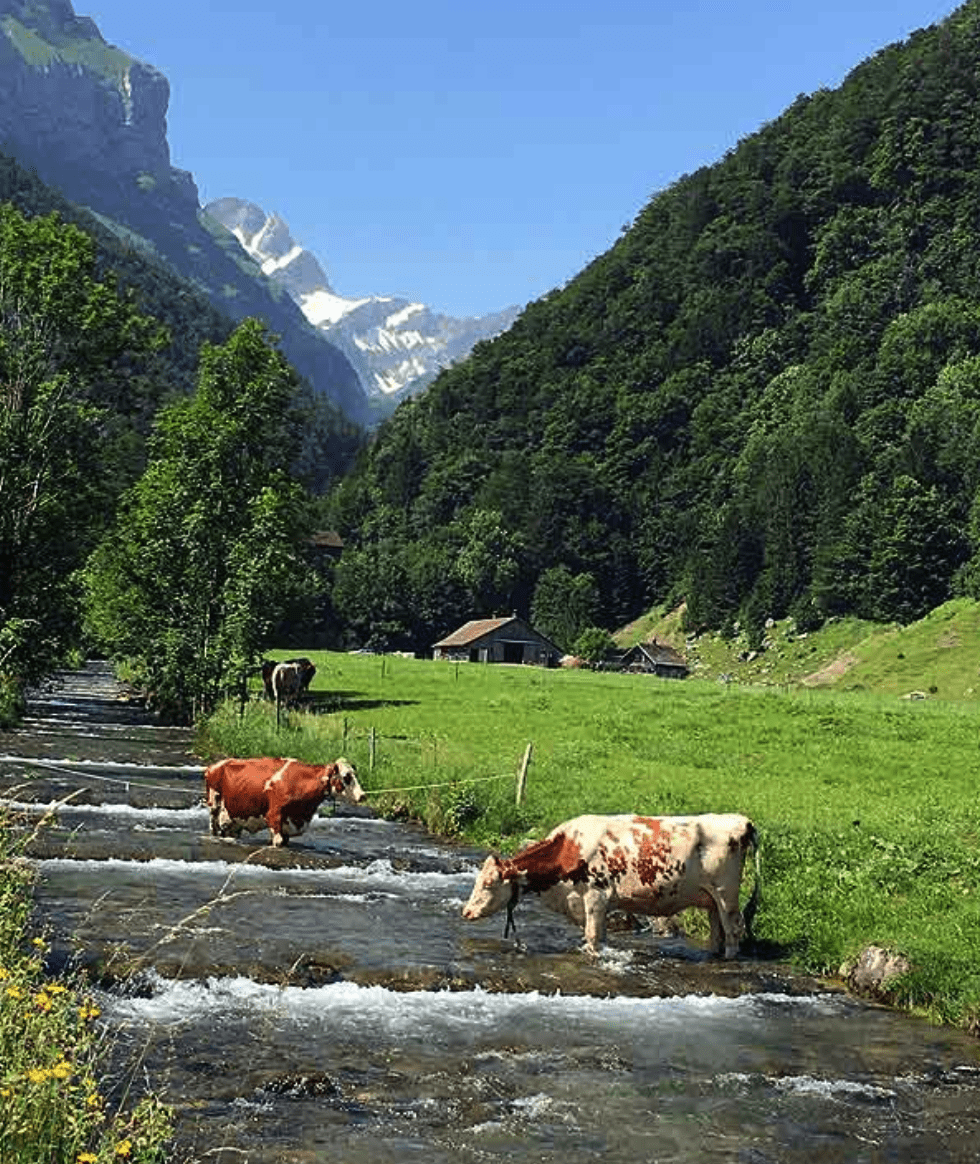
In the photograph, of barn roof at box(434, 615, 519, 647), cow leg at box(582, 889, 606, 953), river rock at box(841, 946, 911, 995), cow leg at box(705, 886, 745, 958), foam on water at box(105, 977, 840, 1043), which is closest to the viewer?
foam on water at box(105, 977, 840, 1043)

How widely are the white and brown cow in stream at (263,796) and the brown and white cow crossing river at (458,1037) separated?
3097 mm

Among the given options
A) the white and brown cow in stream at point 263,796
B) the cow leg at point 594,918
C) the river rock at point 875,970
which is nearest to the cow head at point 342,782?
the white and brown cow in stream at point 263,796

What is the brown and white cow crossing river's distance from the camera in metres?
9.95

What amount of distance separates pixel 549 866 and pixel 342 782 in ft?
29.8

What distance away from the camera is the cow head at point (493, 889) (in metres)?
17.0

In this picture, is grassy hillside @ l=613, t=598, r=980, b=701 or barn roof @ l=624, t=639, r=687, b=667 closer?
grassy hillside @ l=613, t=598, r=980, b=701

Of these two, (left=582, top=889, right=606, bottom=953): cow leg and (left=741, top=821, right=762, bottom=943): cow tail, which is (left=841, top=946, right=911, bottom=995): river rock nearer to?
(left=741, top=821, right=762, bottom=943): cow tail

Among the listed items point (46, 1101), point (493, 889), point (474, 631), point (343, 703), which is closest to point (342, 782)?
point (493, 889)

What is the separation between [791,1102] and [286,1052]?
4.83m

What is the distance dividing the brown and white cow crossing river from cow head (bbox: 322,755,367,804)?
13.0 ft

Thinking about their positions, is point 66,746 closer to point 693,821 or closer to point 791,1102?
point 693,821

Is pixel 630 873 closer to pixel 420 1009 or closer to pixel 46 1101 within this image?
pixel 420 1009

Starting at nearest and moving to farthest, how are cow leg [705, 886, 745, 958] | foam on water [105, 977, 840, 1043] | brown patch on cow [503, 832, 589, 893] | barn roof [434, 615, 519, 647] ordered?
foam on water [105, 977, 840, 1043], brown patch on cow [503, 832, 589, 893], cow leg [705, 886, 745, 958], barn roof [434, 615, 519, 647]

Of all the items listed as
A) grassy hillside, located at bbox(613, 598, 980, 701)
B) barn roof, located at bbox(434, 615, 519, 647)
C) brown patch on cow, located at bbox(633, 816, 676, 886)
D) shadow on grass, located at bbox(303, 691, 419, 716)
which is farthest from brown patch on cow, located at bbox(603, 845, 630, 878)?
barn roof, located at bbox(434, 615, 519, 647)
